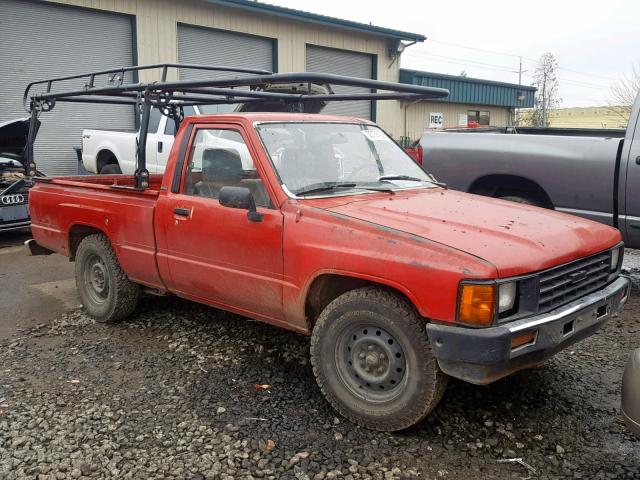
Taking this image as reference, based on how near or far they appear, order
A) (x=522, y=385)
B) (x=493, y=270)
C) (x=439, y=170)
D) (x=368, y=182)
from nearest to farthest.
Result: (x=493, y=270) → (x=522, y=385) → (x=368, y=182) → (x=439, y=170)

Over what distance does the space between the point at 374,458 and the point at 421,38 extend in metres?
18.5

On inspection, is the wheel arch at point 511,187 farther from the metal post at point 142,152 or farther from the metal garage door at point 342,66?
the metal garage door at point 342,66

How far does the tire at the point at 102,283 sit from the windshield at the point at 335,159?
200 centimetres

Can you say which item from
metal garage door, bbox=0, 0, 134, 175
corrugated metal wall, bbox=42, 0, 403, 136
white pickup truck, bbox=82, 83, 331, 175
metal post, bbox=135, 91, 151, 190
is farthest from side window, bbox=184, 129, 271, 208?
corrugated metal wall, bbox=42, 0, 403, 136

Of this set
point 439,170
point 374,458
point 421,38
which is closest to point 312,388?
point 374,458

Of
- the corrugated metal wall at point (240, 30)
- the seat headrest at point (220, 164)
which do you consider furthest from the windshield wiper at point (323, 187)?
the corrugated metal wall at point (240, 30)

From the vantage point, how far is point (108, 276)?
512 cm

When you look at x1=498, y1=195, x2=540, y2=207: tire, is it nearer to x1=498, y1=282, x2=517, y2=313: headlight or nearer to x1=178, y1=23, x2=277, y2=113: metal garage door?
x1=498, y1=282, x2=517, y2=313: headlight

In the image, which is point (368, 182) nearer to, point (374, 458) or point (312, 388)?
point (312, 388)

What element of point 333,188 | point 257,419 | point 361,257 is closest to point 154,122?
point 333,188

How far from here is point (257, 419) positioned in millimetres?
3449

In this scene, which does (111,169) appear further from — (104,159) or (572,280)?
(572,280)

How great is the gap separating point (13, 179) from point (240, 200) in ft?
21.4

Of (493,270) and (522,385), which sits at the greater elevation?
(493,270)
